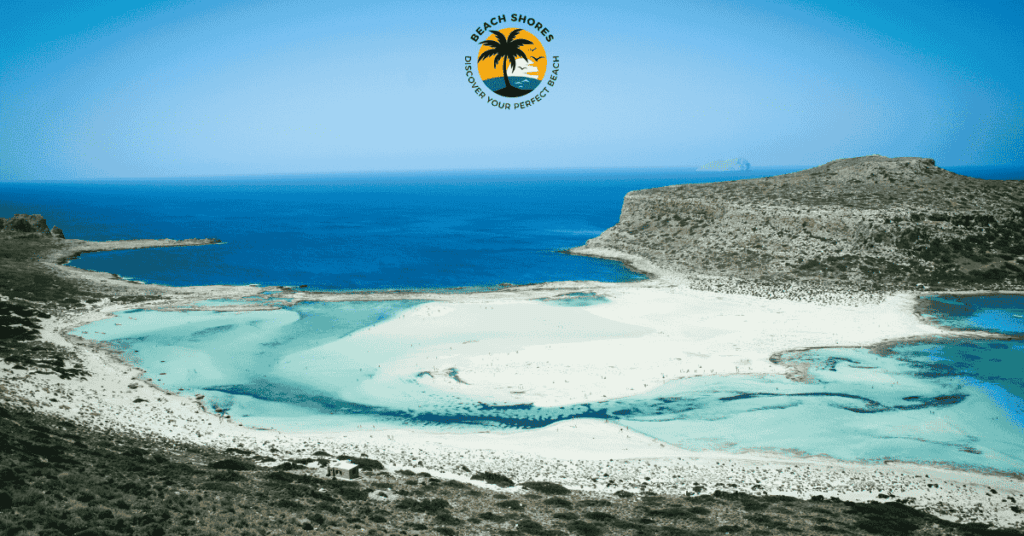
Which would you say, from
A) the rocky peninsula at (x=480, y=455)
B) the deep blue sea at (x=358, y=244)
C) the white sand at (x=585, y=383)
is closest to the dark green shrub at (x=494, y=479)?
the rocky peninsula at (x=480, y=455)

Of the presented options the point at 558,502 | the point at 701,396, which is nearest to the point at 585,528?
the point at 558,502

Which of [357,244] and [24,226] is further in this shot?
[357,244]

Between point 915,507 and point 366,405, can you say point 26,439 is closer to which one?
point 366,405

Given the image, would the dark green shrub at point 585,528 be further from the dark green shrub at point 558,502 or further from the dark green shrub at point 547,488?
the dark green shrub at point 547,488

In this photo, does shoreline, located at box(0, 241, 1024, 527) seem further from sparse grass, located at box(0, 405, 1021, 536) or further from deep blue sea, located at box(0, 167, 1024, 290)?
deep blue sea, located at box(0, 167, 1024, 290)

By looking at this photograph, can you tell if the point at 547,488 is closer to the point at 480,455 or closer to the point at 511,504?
the point at 511,504

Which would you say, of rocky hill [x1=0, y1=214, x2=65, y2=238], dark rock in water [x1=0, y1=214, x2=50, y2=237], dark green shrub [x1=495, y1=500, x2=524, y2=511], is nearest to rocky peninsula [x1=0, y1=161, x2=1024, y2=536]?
dark green shrub [x1=495, y1=500, x2=524, y2=511]
